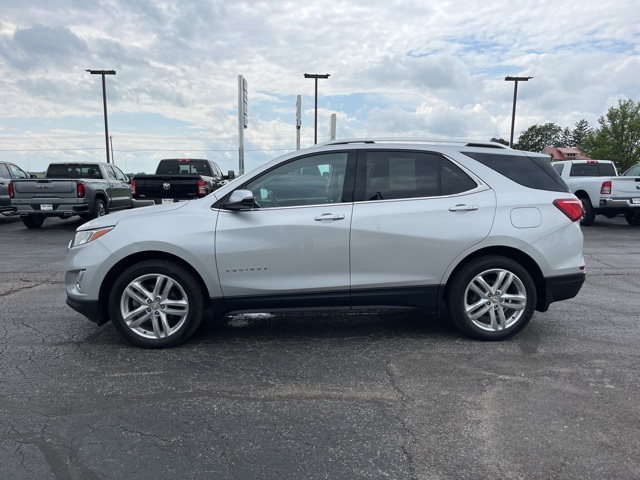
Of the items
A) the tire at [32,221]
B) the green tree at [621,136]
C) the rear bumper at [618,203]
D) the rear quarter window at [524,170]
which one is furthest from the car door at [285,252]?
the green tree at [621,136]

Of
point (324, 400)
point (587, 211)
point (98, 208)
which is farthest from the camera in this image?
point (587, 211)

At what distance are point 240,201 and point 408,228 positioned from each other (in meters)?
1.48

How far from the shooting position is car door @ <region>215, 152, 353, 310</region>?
4348 millimetres

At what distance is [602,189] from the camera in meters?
13.8

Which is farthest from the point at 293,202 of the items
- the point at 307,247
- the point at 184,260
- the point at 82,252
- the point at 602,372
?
the point at 602,372

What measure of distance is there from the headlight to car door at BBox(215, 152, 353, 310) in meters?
1.03

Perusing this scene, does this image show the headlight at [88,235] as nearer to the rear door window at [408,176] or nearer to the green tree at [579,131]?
the rear door window at [408,176]

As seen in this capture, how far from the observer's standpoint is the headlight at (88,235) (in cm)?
442

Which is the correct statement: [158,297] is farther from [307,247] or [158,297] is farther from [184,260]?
[307,247]

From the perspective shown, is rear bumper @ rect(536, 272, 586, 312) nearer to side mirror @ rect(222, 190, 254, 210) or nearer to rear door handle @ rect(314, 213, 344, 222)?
rear door handle @ rect(314, 213, 344, 222)

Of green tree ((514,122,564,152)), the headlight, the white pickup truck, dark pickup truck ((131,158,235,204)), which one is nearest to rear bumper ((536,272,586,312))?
the headlight

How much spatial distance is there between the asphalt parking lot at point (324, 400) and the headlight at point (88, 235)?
37.0 inches

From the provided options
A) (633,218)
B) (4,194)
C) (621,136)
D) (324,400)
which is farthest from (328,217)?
(621,136)

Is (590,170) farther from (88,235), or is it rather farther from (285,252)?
(88,235)
